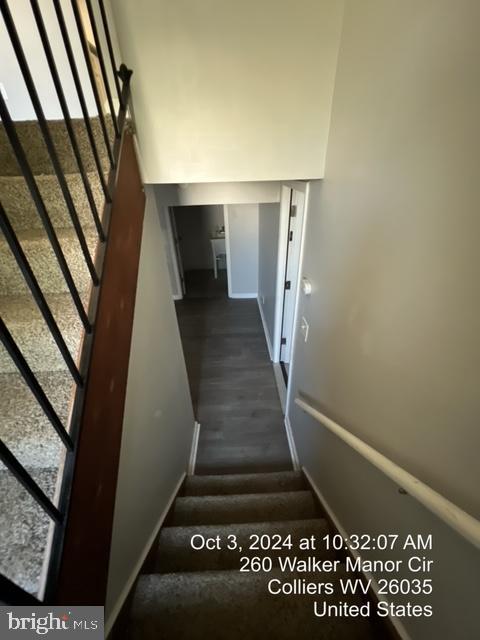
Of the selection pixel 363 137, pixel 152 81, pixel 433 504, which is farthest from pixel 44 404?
pixel 152 81

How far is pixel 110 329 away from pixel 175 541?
49.6 inches

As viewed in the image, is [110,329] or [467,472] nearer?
[467,472]

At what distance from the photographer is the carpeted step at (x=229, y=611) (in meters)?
1.10

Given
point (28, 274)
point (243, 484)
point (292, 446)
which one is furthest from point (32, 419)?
point (292, 446)

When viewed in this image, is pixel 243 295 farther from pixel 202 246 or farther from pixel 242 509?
pixel 242 509

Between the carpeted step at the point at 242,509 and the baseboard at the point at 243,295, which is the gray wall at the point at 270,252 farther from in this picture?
the carpeted step at the point at 242,509

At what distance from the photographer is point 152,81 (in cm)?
134

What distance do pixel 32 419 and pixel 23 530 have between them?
11.8 inches

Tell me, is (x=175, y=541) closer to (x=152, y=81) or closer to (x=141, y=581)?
(x=141, y=581)

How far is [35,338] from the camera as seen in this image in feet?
3.38

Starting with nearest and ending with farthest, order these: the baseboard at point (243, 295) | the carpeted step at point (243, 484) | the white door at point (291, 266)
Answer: the carpeted step at point (243, 484) < the white door at point (291, 266) < the baseboard at point (243, 295)

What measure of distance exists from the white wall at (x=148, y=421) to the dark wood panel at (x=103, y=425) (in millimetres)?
142

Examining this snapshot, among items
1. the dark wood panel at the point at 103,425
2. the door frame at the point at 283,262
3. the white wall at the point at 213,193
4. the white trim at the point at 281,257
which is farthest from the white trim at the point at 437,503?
the white wall at the point at 213,193

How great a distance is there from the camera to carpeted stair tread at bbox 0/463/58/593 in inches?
27.7
